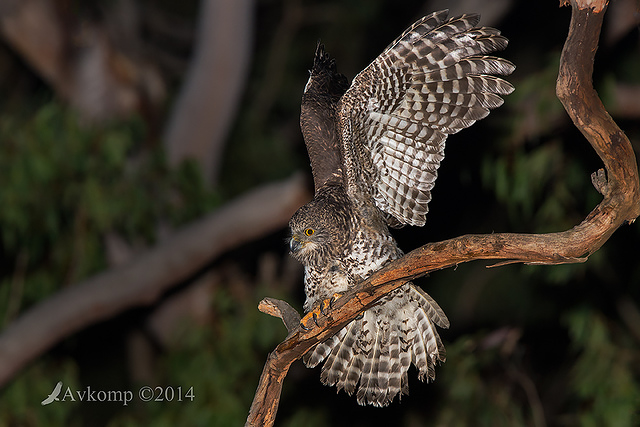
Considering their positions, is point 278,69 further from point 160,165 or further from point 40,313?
point 40,313

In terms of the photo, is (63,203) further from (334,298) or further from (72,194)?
(334,298)

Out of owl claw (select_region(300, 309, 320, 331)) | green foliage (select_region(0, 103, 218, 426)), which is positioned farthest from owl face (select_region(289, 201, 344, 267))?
green foliage (select_region(0, 103, 218, 426))

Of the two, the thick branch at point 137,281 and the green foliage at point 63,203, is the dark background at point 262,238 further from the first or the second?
the thick branch at point 137,281

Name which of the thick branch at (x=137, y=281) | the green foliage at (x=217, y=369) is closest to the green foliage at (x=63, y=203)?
the thick branch at (x=137, y=281)

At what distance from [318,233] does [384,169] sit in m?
0.39

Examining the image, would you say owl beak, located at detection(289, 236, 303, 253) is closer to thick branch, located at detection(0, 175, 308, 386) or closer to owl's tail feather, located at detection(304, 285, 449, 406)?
owl's tail feather, located at detection(304, 285, 449, 406)

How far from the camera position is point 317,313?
108 inches

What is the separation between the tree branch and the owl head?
1.39 feet

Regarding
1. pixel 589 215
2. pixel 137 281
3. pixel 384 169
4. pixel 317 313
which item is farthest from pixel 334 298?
pixel 137 281

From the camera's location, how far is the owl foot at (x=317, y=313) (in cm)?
266

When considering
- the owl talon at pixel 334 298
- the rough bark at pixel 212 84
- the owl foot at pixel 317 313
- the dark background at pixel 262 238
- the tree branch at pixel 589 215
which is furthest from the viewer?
the rough bark at pixel 212 84

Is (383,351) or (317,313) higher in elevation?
(317,313)

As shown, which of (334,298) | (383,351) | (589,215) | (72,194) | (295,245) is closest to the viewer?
(589,215)

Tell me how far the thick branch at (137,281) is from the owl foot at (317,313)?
2.92 meters
